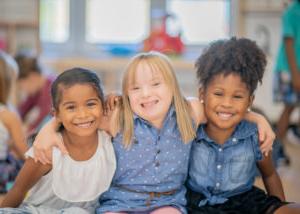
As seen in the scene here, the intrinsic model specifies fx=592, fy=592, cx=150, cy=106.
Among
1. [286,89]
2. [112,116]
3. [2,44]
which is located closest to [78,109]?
[112,116]

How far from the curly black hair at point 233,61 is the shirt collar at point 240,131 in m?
0.12

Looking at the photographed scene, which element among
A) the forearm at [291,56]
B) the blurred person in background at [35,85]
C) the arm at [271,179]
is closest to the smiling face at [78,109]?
the arm at [271,179]

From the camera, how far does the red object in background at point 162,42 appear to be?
434 cm

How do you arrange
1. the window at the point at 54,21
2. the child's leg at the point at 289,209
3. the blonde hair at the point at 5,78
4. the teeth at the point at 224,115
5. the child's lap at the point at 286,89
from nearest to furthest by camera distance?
the child's leg at the point at 289,209
the teeth at the point at 224,115
the blonde hair at the point at 5,78
the child's lap at the point at 286,89
the window at the point at 54,21

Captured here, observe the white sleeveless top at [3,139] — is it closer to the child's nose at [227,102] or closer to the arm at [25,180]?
the arm at [25,180]

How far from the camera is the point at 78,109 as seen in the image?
177 centimetres

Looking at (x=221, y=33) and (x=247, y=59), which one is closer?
(x=247, y=59)

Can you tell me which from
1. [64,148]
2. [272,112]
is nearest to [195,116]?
[64,148]

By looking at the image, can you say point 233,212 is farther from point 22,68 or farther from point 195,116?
point 22,68

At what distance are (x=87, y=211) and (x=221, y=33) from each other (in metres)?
3.30

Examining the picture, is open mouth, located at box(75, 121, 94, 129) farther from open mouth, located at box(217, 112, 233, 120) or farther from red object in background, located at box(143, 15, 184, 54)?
red object in background, located at box(143, 15, 184, 54)

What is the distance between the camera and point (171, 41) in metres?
4.41

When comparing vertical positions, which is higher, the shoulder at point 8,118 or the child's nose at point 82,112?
the child's nose at point 82,112

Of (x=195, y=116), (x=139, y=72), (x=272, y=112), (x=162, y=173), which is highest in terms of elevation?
(x=139, y=72)
